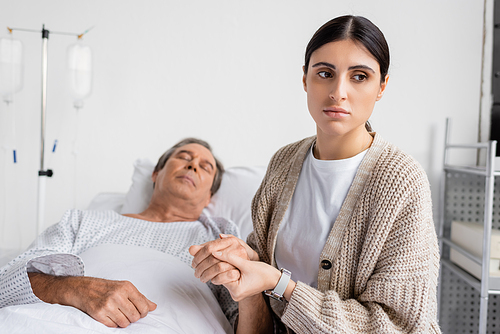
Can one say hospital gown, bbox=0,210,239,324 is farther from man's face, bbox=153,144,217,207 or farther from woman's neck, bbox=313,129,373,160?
woman's neck, bbox=313,129,373,160

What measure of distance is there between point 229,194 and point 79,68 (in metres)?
0.81

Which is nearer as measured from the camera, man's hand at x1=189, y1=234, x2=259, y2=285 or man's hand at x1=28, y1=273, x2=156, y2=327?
man's hand at x1=189, y1=234, x2=259, y2=285

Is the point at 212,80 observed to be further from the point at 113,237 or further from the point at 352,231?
the point at 352,231

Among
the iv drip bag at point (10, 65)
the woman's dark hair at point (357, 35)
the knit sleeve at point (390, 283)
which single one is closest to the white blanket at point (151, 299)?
the knit sleeve at point (390, 283)

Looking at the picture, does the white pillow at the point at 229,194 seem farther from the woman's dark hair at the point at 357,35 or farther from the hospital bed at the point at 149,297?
the woman's dark hair at the point at 357,35

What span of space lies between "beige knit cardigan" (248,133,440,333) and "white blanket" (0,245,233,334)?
0.28 m

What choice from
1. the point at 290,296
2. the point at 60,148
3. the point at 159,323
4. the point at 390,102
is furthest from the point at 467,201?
the point at 60,148

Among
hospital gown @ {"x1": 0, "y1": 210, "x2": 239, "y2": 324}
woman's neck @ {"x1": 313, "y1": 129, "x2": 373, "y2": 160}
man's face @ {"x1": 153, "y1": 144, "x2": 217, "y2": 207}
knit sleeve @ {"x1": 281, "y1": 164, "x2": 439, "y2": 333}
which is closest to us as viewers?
knit sleeve @ {"x1": 281, "y1": 164, "x2": 439, "y2": 333}

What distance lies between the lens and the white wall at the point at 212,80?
1868 millimetres

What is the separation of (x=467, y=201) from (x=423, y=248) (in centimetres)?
134

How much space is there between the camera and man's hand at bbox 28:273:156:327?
901 mm

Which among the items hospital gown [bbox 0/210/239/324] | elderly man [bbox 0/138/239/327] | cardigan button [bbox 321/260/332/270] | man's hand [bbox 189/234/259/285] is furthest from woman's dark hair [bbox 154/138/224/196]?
cardigan button [bbox 321/260/332/270]

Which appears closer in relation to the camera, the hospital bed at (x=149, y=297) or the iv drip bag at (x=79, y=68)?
the hospital bed at (x=149, y=297)

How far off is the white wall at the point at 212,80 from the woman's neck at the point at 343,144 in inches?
40.3
